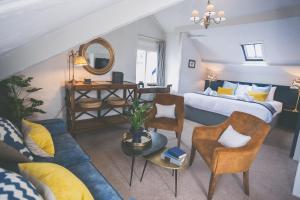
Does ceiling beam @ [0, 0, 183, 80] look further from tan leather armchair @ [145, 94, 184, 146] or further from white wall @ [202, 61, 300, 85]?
white wall @ [202, 61, 300, 85]

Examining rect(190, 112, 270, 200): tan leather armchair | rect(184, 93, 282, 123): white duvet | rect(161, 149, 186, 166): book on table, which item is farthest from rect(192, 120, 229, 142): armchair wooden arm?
rect(184, 93, 282, 123): white duvet

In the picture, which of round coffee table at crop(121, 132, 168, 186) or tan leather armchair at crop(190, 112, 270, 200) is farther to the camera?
round coffee table at crop(121, 132, 168, 186)

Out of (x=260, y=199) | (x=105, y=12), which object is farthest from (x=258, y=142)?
(x=105, y=12)

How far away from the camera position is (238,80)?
571 cm

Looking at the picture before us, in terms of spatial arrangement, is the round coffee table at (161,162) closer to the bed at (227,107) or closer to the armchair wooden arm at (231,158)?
the armchair wooden arm at (231,158)

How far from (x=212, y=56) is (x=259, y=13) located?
83.9 inches

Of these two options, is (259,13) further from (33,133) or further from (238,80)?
(33,133)

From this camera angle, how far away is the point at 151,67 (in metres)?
5.61

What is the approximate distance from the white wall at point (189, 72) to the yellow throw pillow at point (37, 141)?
4486 millimetres

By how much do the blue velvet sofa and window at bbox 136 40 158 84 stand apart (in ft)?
A: 10.6

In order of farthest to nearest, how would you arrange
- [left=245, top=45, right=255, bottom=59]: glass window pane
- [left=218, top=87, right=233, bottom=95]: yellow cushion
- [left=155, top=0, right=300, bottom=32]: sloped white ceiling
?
[left=218, top=87, right=233, bottom=95]: yellow cushion, [left=245, top=45, right=255, bottom=59]: glass window pane, [left=155, top=0, right=300, bottom=32]: sloped white ceiling

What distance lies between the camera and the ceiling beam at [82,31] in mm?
1744

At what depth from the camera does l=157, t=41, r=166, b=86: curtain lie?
5.51 m

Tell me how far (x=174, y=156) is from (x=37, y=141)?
1328 millimetres
